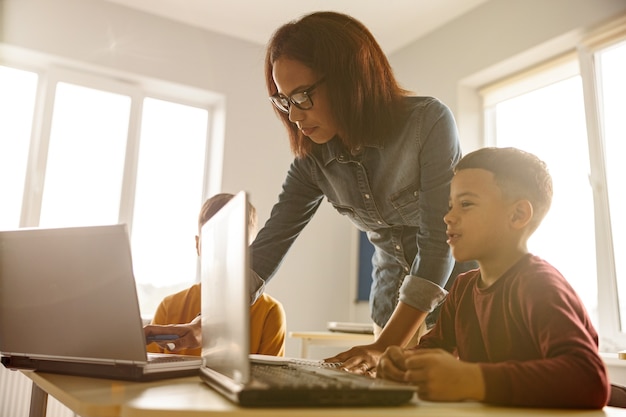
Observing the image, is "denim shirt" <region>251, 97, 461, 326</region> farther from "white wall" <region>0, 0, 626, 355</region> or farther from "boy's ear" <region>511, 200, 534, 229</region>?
"white wall" <region>0, 0, 626, 355</region>

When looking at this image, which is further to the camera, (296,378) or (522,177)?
(522,177)

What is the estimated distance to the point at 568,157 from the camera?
Answer: 2.78m

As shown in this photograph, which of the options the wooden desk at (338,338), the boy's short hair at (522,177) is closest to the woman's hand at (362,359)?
the boy's short hair at (522,177)

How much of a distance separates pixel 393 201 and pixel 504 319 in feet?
1.62

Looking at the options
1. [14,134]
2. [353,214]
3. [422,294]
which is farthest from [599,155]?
[14,134]

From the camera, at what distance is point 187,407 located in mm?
545

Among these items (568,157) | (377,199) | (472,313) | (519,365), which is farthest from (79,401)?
(568,157)

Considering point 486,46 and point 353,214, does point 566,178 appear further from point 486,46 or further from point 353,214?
point 353,214

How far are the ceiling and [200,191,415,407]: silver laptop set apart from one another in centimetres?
277

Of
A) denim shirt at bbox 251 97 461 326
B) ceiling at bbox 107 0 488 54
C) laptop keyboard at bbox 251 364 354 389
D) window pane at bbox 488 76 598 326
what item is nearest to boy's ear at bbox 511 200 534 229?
denim shirt at bbox 251 97 461 326

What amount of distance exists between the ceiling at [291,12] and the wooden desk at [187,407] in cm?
288

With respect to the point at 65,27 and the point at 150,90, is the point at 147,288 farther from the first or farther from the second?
the point at 65,27

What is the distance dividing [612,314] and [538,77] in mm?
1287

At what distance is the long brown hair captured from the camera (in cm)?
121
